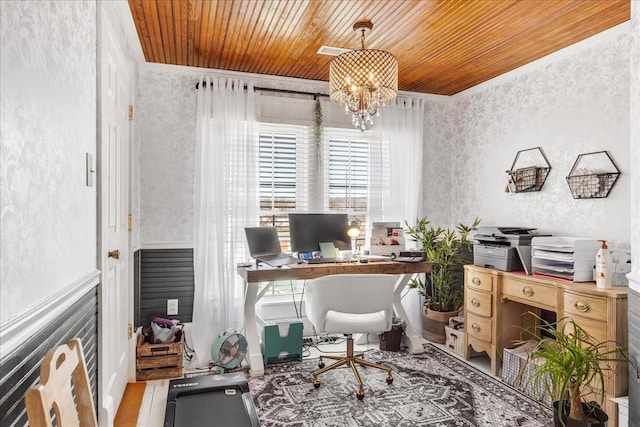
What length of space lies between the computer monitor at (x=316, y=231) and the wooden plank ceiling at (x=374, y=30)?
1.36m

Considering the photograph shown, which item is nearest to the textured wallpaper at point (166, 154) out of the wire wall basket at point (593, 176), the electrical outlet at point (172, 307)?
the electrical outlet at point (172, 307)

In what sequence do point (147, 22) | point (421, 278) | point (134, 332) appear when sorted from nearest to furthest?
point (147, 22) < point (134, 332) < point (421, 278)

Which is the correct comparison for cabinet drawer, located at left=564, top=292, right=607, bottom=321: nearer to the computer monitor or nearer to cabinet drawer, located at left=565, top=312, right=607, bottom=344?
cabinet drawer, located at left=565, top=312, right=607, bottom=344

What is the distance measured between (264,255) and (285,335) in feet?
2.24

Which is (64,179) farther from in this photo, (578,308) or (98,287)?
(578,308)

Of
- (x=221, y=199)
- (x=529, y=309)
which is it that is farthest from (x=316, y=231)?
(x=529, y=309)

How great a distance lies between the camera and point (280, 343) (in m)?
3.41

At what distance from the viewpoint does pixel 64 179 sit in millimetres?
1503

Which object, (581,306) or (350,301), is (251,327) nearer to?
(350,301)

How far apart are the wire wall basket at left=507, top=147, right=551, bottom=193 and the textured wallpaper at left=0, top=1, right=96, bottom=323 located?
10.8ft

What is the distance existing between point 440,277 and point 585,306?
151 cm

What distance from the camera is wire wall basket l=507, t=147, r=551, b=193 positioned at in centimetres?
346

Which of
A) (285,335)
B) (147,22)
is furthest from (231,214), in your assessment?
(147,22)

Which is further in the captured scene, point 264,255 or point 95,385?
point 264,255
